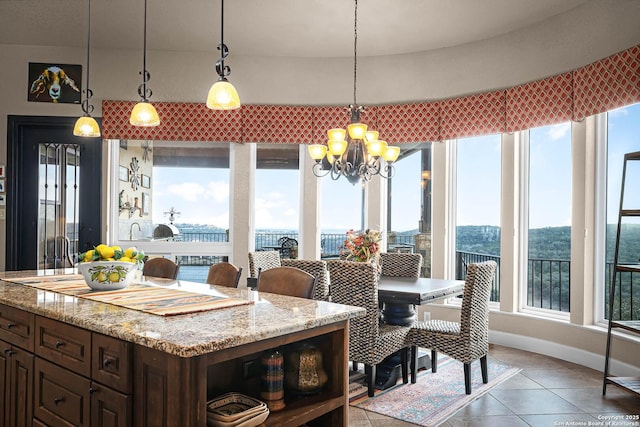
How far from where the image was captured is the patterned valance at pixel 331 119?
4.77 metres

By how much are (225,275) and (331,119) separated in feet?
10.1

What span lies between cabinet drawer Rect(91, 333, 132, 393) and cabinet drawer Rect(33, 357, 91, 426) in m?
0.09

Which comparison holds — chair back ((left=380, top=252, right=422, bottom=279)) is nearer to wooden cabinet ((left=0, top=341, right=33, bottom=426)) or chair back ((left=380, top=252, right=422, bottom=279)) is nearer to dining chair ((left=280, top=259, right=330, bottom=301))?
dining chair ((left=280, top=259, right=330, bottom=301))

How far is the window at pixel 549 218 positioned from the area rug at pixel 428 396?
1.06 m

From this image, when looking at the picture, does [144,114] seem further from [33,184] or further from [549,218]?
[549,218]

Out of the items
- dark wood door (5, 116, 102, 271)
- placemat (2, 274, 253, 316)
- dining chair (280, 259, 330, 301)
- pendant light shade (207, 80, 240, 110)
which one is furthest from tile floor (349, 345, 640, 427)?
dark wood door (5, 116, 102, 271)

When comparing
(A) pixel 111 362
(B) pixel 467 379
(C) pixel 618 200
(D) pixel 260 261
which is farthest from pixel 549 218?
(A) pixel 111 362

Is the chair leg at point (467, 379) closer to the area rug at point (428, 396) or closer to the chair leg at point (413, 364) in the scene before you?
the area rug at point (428, 396)

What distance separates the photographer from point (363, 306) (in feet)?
11.0

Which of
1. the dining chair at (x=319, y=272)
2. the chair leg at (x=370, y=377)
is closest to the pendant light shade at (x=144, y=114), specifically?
the dining chair at (x=319, y=272)

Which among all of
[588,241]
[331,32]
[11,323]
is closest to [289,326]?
[11,323]

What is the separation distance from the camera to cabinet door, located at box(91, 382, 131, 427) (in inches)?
63.2

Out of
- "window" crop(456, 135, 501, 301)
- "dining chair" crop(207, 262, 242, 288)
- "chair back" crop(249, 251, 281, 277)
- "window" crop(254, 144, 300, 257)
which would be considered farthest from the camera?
"window" crop(254, 144, 300, 257)

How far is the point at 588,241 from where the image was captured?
424cm
